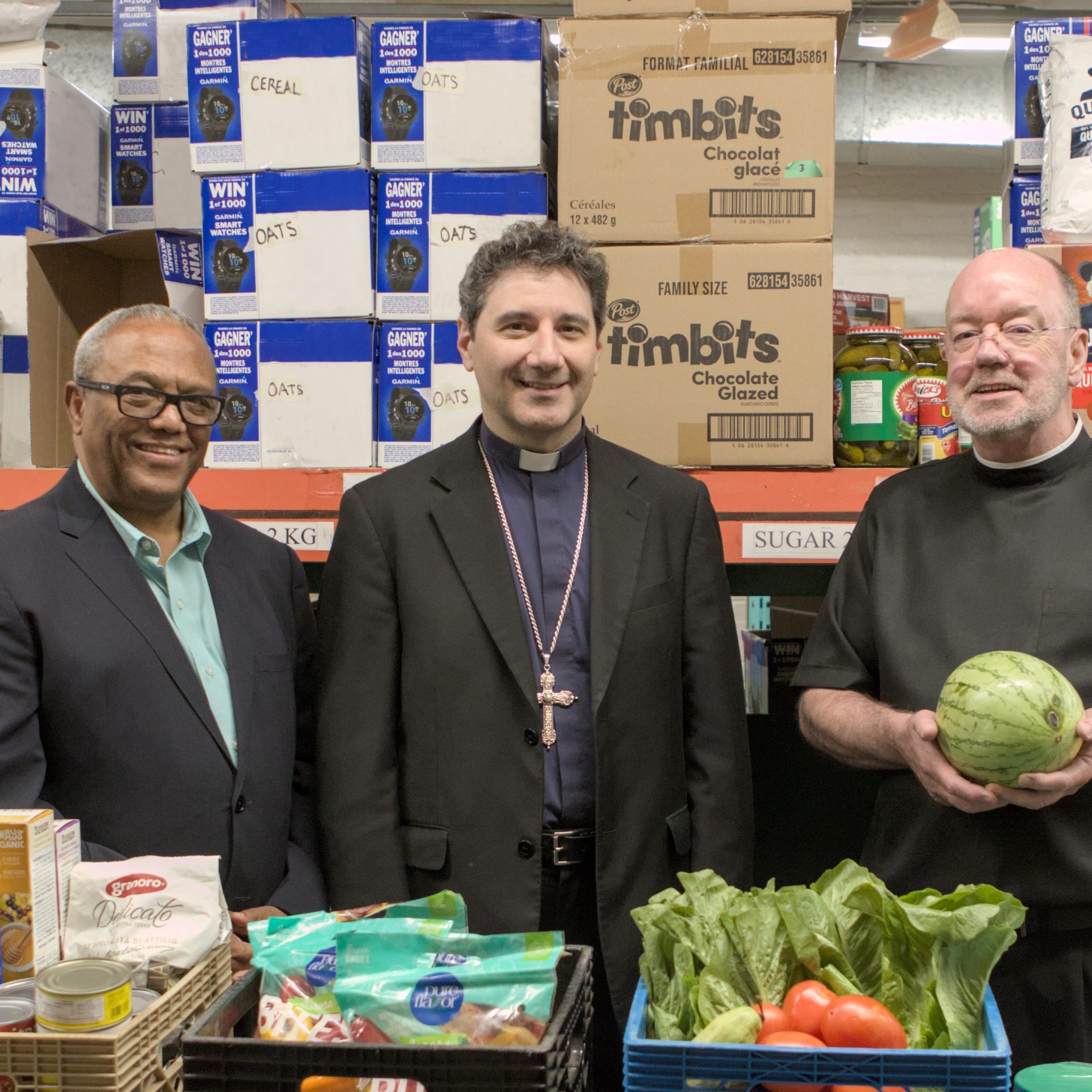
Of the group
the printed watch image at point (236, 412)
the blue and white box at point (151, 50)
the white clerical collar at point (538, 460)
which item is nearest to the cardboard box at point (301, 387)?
the printed watch image at point (236, 412)

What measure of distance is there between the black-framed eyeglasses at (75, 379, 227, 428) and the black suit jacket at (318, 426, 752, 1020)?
32 cm

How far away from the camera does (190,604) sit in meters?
2.04

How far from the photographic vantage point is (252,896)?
6.38 ft

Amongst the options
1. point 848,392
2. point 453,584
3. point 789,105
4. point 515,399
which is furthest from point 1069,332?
point 453,584

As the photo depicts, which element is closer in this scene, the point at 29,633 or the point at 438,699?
the point at 29,633

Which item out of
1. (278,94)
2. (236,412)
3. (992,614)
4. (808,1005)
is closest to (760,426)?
(992,614)

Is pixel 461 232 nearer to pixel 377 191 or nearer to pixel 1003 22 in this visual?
pixel 377 191

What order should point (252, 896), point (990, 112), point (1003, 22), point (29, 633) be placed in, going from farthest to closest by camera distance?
1. point (990, 112)
2. point (1003, 22)
3. point (252, 896)
4. point (29, 633)

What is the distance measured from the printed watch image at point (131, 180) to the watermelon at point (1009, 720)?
2561mm

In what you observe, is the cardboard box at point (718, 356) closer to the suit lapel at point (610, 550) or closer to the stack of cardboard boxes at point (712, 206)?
the stack of cardboard boxes at point (712, 206)

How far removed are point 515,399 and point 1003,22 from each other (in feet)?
20.4

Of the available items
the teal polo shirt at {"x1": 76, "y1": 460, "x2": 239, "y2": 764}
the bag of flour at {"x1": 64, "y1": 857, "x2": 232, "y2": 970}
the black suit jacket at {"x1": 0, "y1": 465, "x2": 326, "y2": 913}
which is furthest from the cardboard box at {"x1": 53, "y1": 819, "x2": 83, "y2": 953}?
the teal polo shirt at {"x1": 76, "y1": 460, "x2": 239, "y2": 764}

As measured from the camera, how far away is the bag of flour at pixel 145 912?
1.39m

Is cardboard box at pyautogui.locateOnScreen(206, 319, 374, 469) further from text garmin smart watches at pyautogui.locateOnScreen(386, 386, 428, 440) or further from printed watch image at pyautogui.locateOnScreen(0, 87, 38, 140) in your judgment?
printed watch image at pyautogui.locateOnScreen(0, 87, 38, 140)
